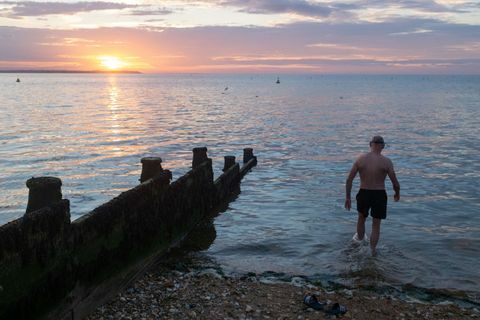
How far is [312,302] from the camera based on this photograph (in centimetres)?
773

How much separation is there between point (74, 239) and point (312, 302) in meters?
3.58

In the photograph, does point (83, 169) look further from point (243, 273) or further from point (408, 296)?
point (408, 296)

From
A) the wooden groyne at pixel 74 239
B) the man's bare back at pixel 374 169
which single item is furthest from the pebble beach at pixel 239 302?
the man's bare back at pixel 374 169

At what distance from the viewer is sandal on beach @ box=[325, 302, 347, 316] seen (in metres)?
7.46

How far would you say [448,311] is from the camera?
790cm

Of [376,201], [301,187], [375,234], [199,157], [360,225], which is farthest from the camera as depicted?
[301,187]

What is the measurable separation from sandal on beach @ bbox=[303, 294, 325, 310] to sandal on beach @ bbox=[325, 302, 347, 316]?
0.47 ft

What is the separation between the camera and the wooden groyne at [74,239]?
5.59m

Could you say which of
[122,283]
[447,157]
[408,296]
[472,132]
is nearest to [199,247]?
[122,283]

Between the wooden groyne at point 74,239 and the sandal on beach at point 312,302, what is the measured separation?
2822 millimetres

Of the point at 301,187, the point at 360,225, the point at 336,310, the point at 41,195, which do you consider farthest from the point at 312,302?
the point at 301,187

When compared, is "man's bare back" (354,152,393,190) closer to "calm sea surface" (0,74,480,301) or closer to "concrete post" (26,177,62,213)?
"calm sea surface" (0,74,480,301)

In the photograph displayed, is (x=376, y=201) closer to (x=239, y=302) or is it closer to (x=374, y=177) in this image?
(x=374, y=177)

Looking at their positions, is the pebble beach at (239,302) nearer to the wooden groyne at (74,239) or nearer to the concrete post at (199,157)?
the wooden groyne at (74,239)
